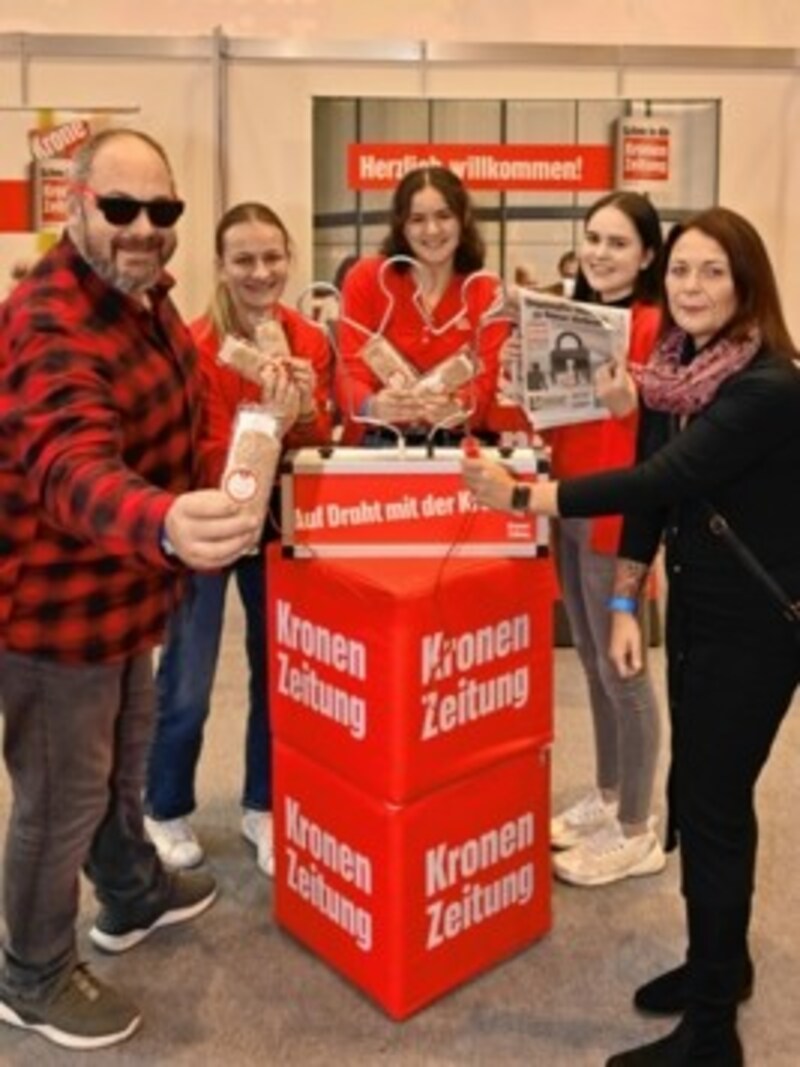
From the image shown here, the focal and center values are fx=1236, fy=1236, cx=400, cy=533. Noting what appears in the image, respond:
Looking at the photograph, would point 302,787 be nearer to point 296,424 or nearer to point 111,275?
point 296,424

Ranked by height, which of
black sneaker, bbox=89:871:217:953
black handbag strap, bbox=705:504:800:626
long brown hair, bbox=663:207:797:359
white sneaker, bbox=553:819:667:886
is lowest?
black sneaker, bbox=89:871:217:953

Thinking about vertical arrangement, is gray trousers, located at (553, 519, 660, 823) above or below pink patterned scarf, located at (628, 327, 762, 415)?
below

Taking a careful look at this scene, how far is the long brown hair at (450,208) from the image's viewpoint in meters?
2.62

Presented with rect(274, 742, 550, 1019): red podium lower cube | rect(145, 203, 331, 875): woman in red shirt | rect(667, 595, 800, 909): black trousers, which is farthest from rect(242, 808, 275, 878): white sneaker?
rect(667, 595, 800, 909): black trousers

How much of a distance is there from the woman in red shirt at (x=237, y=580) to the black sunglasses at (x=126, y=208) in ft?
1.61

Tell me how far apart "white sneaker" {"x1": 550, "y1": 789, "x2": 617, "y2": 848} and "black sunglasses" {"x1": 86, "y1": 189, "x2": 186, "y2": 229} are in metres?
1.65

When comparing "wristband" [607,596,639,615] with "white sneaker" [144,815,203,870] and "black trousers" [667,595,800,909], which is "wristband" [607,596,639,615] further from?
"white sneaker" [144,815,203,870]

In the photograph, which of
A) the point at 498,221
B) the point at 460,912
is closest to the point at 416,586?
the point at 460,912

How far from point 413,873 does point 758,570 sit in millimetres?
794

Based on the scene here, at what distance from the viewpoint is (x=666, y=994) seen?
7.09 feet

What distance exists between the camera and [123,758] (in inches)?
89.8

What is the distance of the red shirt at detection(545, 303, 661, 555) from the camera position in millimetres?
2385

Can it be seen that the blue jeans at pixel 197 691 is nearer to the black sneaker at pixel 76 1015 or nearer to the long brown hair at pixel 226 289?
the long brown hair at pixel 226 289

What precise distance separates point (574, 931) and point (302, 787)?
2.07 feet
